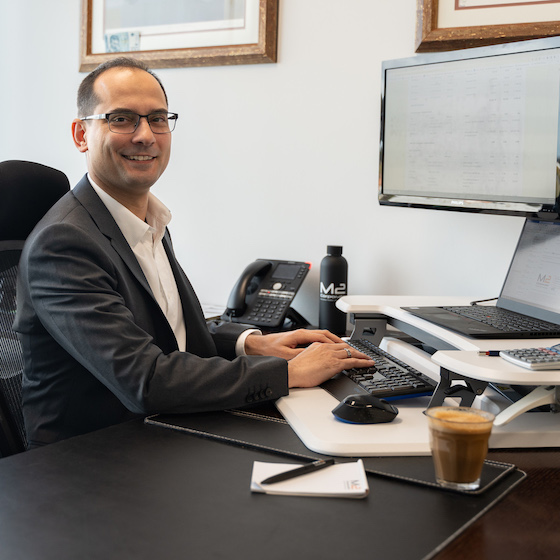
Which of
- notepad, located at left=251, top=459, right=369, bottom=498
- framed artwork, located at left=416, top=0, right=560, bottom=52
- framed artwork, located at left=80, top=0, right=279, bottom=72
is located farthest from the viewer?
framed artwork, located at left=80, top=0, right=279, bottom=72

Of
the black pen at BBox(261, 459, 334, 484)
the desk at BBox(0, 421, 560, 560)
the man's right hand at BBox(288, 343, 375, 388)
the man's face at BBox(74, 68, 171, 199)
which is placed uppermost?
the man's face at BBox(74, 68, 171, 199)

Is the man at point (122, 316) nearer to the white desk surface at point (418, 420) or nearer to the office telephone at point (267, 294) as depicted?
the white desk surface at point (418, 420)

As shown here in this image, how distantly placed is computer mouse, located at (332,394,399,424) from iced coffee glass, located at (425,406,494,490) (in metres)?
0.20

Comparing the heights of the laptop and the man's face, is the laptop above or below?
below

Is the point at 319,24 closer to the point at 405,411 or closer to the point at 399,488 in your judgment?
the point at 405,411

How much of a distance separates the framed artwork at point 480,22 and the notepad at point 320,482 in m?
1.27

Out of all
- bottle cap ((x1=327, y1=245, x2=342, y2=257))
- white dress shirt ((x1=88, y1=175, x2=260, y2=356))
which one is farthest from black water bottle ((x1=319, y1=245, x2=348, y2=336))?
white dress shirt ((x1=88, y1=175, x2=260, y2=356))

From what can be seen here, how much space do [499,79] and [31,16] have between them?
1.76 m

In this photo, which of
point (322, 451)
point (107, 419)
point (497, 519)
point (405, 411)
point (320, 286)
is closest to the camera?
point (497, 519)

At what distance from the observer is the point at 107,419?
4.19ft

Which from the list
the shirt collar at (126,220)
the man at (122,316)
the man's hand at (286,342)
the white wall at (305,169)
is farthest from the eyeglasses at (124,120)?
the white wall at (305,169)

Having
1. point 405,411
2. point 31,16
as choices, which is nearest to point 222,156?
point 31,16

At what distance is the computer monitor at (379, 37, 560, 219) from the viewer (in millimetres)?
1392

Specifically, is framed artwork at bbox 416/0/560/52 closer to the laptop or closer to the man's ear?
the laptop
